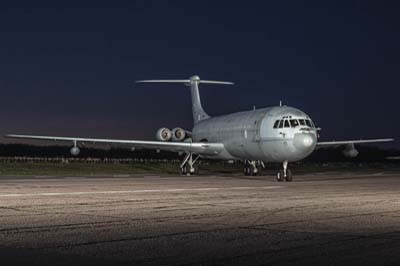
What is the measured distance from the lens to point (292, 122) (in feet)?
110

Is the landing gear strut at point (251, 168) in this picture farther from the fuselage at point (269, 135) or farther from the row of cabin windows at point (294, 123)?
the row of cabin windows at point (294, 123)

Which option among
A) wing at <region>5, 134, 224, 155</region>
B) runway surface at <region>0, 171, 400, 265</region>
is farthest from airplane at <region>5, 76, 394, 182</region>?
runway surface at <region>0, 171, 400, 265</region>

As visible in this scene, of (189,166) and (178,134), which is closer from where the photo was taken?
(189,166)

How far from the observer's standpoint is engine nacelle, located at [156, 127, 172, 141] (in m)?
46.9

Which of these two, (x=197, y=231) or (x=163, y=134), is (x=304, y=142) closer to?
(x=163, y=134)

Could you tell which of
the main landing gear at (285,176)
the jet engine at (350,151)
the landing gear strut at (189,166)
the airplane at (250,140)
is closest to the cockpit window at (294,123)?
the airplane at (250,140)

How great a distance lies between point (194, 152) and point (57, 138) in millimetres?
9439

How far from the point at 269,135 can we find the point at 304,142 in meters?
2.65

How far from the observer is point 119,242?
10117 mm

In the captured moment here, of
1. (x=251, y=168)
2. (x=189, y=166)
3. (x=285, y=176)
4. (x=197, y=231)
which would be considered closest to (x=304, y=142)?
(x=285, y=176)

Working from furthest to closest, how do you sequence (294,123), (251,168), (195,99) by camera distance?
(195,99)
(251,168)
(294,123)

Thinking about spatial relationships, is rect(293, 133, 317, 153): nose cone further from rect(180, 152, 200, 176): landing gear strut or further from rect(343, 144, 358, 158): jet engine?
rect(180, 152, 200, 176): landing gear strut

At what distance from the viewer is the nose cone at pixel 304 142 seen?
32469 mm

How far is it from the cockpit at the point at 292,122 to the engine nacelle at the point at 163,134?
47.7 feet
